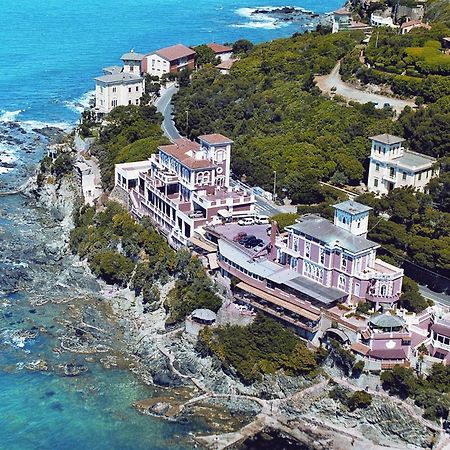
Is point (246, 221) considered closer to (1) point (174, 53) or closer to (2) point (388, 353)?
(2) point (388, 353)

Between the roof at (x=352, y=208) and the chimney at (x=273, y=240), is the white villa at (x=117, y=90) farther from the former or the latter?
the roof at (x=352, y=208)

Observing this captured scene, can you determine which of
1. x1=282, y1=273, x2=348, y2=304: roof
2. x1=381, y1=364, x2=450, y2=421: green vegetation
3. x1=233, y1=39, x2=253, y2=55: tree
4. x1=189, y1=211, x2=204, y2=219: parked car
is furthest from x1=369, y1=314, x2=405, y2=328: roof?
x1=233, y1=39, x2=253, y2=55: tree

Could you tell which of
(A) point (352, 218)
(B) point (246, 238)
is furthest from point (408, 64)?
(A) point (352, 218)

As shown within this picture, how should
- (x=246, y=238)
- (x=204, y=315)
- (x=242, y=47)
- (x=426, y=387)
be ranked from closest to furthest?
(x=426, y=387) → (x=204, y=315) → (x=246, y=238) → (x=242, y=47)

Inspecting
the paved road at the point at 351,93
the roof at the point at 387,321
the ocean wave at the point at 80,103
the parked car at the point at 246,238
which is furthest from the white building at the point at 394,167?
the ocean wave at the point at 80,103

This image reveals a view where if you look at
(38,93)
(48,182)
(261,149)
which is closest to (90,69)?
(38,93)

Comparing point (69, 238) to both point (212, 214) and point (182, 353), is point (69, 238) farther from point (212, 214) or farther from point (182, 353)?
point (182, 353)

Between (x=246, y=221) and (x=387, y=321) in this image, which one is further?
(x=246, y=221)
